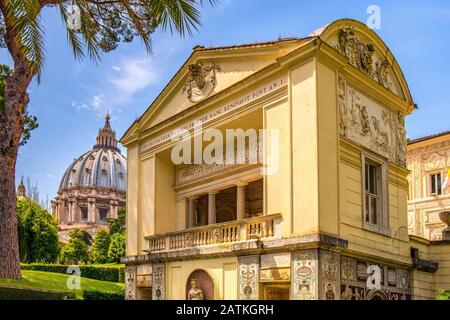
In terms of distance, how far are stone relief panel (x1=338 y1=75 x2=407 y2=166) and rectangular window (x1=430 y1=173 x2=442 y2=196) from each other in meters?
13.2

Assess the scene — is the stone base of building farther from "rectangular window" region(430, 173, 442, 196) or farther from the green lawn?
"rectangular window" region(430, 173, 442, 196)

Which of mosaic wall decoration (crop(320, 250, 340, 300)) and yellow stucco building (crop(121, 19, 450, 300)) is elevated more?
yellow stucco building (crop(121, 19, 450, 300))

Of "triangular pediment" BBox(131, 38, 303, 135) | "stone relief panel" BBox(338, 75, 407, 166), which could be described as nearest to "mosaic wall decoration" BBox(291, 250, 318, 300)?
"stone relief panel" BBox(338, 75, 407, 166)

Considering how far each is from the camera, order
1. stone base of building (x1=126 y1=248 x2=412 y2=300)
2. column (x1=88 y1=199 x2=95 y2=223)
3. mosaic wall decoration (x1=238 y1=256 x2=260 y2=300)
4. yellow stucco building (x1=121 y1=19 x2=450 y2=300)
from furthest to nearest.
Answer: column (x1=88 y1=199 x2=95 y2=223) < mosaic wall decoration (x1=238 y1=256 x2=260 y2=300) < yellow stucco building (x1=121 y1=19 x2=450 y2=300) < stone base of building (x1=126 y1=248 x2=412 y2=300)

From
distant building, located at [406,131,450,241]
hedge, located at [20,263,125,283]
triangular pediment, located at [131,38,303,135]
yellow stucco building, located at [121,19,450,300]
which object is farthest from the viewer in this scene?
hedge, located at [20,263,125,283]

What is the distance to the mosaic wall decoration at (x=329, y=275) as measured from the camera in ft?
52.7

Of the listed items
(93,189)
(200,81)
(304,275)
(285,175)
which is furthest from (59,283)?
(93,189)

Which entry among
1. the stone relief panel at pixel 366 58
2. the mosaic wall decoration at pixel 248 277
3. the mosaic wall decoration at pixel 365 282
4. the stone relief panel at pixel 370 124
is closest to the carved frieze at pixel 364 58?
A: the stone relief panel at pixel 366 58

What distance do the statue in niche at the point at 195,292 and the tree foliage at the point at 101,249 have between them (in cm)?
7690

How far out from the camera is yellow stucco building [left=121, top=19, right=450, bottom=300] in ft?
55.6

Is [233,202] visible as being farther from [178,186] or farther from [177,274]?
[177,274]

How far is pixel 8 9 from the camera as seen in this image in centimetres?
1819

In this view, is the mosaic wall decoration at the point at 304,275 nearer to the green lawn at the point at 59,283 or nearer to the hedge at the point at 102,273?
the green lawn at the point at 59,283

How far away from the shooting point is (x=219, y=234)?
20.2 m
